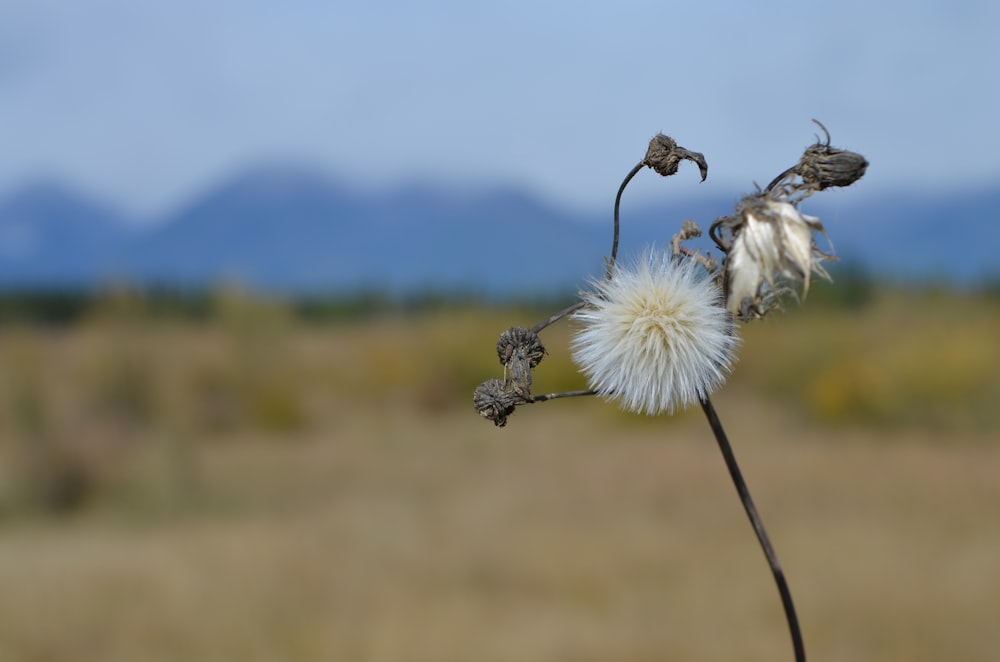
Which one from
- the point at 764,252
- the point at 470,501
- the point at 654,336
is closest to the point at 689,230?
the point at 764,252

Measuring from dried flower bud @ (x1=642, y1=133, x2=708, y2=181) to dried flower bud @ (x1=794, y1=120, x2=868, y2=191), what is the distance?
0.09m

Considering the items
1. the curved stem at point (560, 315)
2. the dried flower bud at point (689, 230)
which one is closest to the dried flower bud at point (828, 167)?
the dried flower bud at point (689, 230)

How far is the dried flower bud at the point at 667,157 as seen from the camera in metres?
0.89

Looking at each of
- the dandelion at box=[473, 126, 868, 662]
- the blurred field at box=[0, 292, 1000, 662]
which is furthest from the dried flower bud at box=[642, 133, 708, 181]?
the blurred field at box=[0, 292, 1000, 662]

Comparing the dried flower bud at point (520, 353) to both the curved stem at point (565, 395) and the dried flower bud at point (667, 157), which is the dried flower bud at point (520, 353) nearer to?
the curved stem at point (565, 395)

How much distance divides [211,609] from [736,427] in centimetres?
1380

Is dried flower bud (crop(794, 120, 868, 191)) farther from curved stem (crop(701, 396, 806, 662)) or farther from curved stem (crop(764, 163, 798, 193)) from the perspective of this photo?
curved stem (crop(701, 396, 806, 662))

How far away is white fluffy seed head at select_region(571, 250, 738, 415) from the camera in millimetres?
889

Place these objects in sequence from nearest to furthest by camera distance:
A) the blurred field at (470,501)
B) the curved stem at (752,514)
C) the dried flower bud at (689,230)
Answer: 1. the curved stem at (752,514)
2. the dried flower bud at (689,230)
3. the blurred field at (470,501)

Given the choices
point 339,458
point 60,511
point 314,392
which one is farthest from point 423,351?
point 60,511

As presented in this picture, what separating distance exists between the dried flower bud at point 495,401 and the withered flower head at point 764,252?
0.23 metres

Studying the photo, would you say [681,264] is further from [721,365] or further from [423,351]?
[423,351]

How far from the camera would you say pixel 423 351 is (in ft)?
82.6

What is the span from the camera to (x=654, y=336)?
0.98 meters
